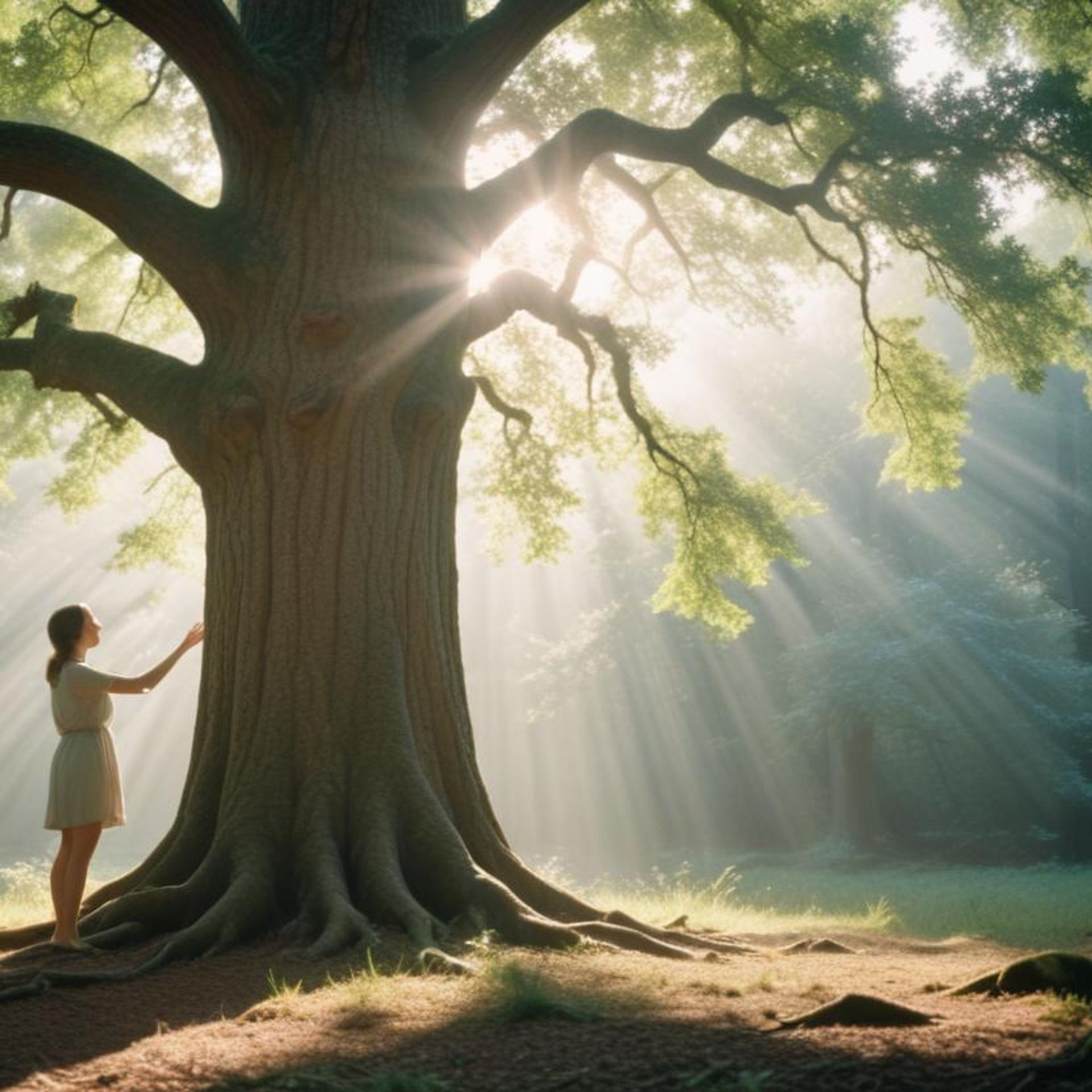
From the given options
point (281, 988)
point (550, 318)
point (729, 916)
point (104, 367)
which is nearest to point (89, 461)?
point (104, 367)

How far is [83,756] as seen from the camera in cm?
582

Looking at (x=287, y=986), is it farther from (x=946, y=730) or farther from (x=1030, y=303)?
(x=946, y=730)

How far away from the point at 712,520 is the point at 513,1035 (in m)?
8.92

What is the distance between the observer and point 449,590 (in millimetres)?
7070

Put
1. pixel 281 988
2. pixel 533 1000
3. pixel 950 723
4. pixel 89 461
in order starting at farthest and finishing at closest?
pixel 950 723
pixel 89 461
pixel 281 988
pixel 533 1000

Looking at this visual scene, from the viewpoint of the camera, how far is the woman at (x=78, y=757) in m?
5.61

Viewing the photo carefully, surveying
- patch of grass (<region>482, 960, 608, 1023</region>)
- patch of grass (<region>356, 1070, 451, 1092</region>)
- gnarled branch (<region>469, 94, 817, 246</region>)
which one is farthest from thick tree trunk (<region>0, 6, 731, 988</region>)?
patch of grass (<region>356, 1070, 451, 1092</region>)

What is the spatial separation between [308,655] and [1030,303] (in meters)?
7.53

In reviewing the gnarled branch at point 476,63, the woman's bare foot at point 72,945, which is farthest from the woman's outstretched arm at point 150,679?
the gnarled branch at point 476,63

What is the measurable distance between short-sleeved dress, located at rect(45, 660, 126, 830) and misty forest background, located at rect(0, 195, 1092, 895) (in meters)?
7.77

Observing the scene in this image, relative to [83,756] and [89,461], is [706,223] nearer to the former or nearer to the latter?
[89,461]

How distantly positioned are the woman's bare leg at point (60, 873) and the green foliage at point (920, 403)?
9.04 metres

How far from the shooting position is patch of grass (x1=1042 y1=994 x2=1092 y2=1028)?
125 inches

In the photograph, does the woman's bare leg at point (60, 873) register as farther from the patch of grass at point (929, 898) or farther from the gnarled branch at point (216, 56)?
the patch of grass at point (929, 898)
